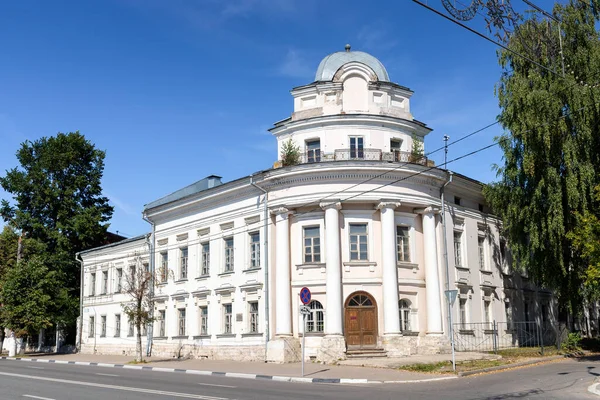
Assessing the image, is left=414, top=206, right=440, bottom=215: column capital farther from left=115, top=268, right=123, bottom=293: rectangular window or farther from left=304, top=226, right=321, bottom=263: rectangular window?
left=115, top=268, right=123, bottom=293: rectangular window

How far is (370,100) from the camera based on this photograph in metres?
28.9

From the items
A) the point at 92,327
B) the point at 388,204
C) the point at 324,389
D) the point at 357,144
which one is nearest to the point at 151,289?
the point at 92,327

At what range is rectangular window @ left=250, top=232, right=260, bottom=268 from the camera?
2953 centimetres

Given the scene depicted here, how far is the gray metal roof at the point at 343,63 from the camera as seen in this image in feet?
99.0

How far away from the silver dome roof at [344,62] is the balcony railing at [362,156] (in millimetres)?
4227

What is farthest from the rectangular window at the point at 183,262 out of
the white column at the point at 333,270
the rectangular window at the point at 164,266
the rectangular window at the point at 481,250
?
the rectangular window at the point at 481,250

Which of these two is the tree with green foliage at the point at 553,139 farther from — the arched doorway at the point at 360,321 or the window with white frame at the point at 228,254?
the window with white frame at the point at 228,254

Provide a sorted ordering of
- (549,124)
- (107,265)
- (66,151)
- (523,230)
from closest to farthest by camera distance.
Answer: (549,124) → (523,230) → (107,265) → (66,151)

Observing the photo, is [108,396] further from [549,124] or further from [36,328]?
[36,328]

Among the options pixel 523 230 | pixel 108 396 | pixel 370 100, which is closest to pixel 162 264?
pixel 370 100

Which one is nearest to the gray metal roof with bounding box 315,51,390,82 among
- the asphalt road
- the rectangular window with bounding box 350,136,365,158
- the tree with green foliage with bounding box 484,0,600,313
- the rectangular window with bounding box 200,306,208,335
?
the rectangular window with bounding box 350,136,365,158

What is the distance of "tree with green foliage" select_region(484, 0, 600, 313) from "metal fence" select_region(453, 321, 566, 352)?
3741 millimetres

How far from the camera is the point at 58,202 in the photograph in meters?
46.7

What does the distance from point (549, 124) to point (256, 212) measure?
13679 mm
